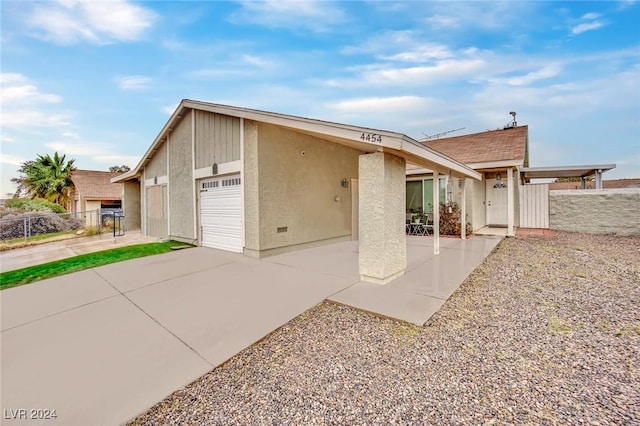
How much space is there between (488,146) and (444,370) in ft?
42.7

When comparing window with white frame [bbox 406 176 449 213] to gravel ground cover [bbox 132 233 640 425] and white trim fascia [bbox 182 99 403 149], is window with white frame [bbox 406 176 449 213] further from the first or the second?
white trim fascia [bbox 182 99 403 149]

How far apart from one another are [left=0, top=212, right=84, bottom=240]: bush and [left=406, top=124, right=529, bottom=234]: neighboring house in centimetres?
2014

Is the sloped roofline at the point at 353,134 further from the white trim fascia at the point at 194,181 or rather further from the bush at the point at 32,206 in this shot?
the bush at the point at 32,206

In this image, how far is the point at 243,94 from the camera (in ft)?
43.0

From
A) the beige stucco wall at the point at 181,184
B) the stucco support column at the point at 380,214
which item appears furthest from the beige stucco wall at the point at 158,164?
the stucco support column at the point at 380,214

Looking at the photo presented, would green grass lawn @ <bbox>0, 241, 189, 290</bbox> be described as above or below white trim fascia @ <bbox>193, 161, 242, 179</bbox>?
below

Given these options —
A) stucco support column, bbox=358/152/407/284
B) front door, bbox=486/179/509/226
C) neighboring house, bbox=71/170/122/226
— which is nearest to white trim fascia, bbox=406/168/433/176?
front door, bbox=486/179/509/226

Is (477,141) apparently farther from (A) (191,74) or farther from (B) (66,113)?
(B) (66,113)

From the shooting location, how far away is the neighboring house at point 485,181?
10.8m

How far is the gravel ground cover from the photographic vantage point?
213 cm

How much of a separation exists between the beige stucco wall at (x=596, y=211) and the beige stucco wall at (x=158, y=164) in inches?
705

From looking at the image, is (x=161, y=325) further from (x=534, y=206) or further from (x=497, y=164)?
(x=534, y=206)

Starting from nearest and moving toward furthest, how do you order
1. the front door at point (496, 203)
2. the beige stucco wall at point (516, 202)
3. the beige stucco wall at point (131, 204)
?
1. the beige stucco wall at point (516, 202)
2. the front door at point (496, 203)
3. the beige stucco wall at point (131, 204)

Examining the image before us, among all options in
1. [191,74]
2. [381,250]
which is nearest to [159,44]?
[191,74]
